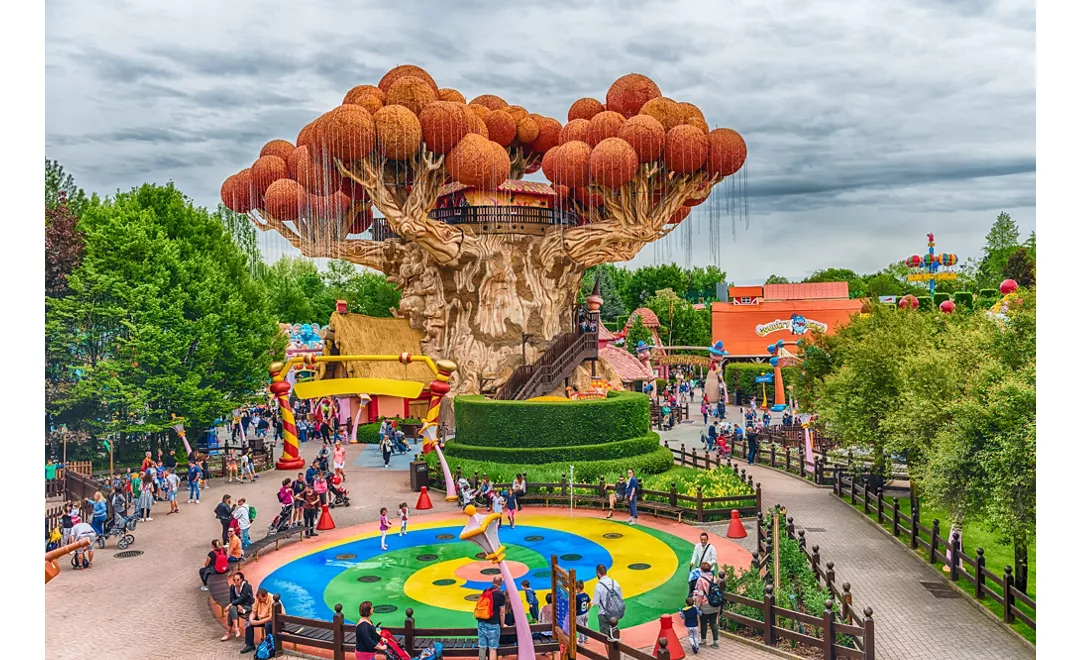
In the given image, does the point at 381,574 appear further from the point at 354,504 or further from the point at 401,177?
the point at 401,177

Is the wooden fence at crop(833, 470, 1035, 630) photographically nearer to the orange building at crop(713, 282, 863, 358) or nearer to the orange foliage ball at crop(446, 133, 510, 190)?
the orange foliage ball at crop(446, 133, 510, 190)

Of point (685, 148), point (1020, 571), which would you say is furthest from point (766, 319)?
point (1020, 571)

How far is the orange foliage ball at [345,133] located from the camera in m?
34.5

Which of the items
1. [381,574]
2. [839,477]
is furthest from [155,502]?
[839,477]

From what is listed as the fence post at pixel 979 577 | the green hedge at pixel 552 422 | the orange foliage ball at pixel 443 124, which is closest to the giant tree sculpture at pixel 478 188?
the orange foliage ball at pixel 443 124

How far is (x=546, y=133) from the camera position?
44406 millimetres

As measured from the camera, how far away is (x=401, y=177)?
128 ft

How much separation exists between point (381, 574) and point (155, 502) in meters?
11.9

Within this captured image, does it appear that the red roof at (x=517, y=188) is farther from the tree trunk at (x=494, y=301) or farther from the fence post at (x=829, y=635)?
the fence post at (x=829, y=635)

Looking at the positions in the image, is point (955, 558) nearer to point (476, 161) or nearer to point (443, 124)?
point (476, 161)

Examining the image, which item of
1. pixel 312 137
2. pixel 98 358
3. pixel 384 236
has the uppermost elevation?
pixel 312 137

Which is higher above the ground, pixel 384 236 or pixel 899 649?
pixel 384 236

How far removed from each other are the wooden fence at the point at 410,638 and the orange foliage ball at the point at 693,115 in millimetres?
30735

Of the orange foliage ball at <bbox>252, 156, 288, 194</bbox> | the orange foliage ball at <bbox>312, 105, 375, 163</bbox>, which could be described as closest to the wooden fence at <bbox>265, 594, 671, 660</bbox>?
the orange foliage ball at <bbox>312, 105, 375, 163</bbox>
